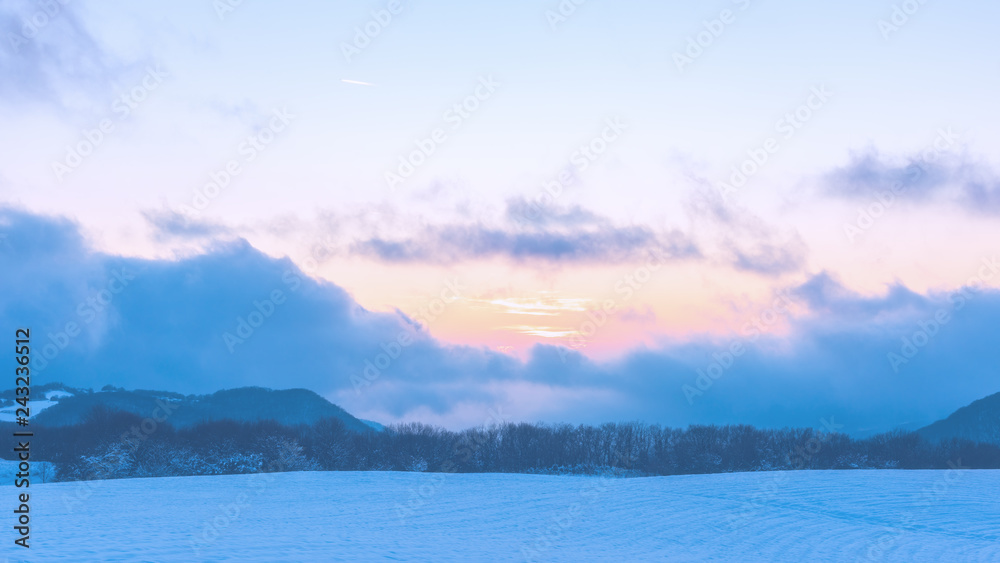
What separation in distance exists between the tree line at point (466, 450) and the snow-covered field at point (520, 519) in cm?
3305

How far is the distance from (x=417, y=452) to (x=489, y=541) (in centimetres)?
8321

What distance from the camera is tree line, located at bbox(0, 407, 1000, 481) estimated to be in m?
86.4

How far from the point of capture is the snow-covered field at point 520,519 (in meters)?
26.8

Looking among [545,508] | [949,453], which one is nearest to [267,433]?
[545,508]

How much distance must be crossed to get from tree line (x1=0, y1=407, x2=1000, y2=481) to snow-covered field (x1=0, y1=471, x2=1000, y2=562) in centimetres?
3305

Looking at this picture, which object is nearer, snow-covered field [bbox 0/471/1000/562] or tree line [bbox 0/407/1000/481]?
snow-covered field [bbox 0/471/1000/562]

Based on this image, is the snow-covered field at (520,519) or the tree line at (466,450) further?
the tree line at (466,450)

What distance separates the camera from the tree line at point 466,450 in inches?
3401

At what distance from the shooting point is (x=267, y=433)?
99.9m

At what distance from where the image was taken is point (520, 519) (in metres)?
36.5

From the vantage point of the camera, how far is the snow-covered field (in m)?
26.8

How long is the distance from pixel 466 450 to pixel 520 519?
272ft

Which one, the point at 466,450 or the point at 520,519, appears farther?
the point at 466,450

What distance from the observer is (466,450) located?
118 m
